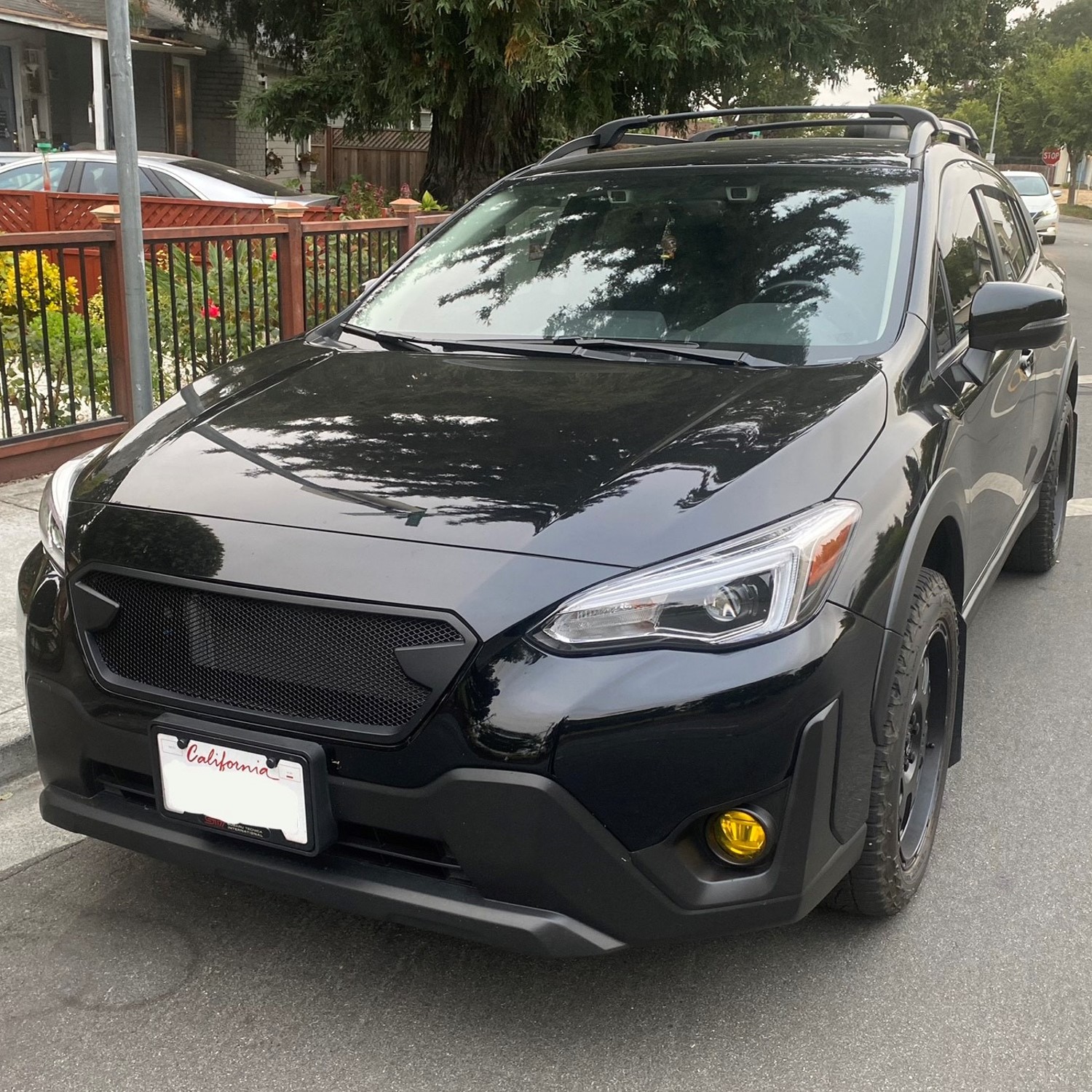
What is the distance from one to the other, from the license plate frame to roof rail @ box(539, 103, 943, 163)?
2.49m

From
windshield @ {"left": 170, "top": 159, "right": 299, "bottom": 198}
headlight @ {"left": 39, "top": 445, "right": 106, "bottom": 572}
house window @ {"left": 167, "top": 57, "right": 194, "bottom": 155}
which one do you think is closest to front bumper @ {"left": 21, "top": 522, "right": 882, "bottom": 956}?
headlight @ {"left": 39, "top": 445, "right": 106, "bottom": 572}

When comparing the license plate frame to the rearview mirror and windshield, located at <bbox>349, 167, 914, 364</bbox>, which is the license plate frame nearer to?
windshield, located at <bbox>349, 167, 914, 364</bbox>

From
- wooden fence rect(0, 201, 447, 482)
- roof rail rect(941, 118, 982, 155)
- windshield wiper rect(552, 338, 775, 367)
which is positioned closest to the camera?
windshield wiper rect(552, 338, 775, 367)

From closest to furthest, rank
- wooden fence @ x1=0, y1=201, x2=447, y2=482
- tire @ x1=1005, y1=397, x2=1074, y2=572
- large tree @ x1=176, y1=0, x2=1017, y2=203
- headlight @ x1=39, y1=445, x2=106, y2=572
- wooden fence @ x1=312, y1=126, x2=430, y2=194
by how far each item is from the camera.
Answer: headlight @ x1=39, y1=445, x2=106, y2=572 < tire @ x1=1005, y1=397, x2=1074, y2=572 < wooden fence @ x1=0, y1=201, x2=447, y2=482 < large tree @ x1=176, y1=0, x2=1017, y2=203 < wooden fence @ x1=312, y1=126, x2=430, y2=194

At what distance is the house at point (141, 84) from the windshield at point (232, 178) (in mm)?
9894

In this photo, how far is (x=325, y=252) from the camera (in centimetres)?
759

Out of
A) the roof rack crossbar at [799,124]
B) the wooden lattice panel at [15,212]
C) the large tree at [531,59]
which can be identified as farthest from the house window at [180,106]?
the roof rack crossbar at [799,124]

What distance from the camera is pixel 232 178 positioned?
12680 mm

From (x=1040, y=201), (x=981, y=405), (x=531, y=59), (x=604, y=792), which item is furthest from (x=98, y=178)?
(x=1040, y=201)

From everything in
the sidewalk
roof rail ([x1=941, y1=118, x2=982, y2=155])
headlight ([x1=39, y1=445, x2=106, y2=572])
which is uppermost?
roof rail ([x1=941, y1=118, x2=982, y2=155])

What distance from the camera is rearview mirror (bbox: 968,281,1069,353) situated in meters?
3.22

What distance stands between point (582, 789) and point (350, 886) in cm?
48

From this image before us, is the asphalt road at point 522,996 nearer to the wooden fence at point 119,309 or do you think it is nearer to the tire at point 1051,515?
the tire at point 1051,515

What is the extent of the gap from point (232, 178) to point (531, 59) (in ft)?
10.7
